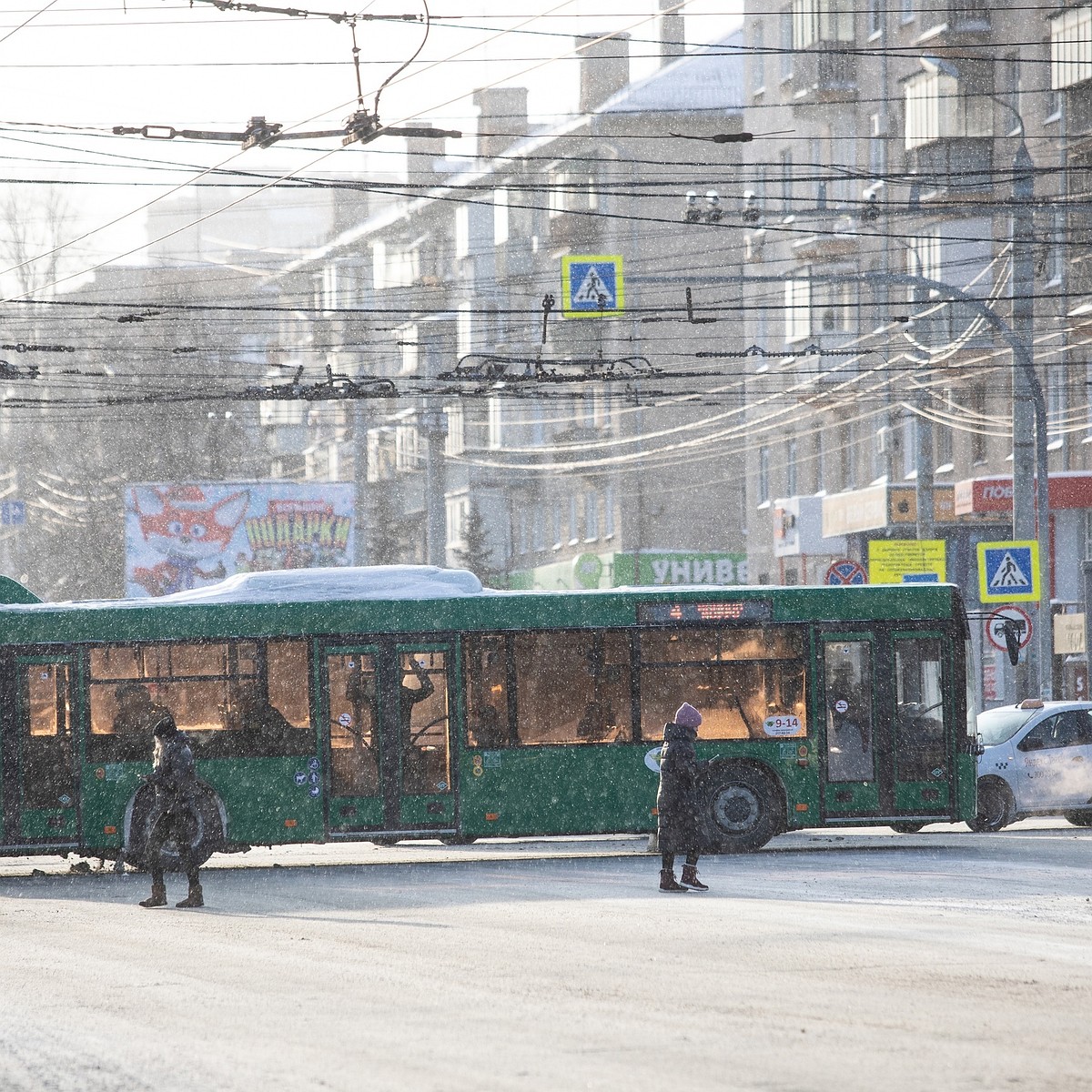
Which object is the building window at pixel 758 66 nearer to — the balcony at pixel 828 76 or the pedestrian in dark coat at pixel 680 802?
the balcony at pixel 828 76

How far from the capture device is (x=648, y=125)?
64250 mm

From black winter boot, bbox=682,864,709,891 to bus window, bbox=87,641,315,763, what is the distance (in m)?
5.07

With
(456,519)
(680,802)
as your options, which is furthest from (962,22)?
(456,519)

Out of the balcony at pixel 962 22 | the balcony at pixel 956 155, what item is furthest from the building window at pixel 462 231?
the balcony at pixel 956 155

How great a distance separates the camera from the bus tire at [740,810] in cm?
2083

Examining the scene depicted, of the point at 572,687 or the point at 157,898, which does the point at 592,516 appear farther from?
the point at 157,898

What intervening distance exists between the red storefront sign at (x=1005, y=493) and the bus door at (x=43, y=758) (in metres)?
24.7

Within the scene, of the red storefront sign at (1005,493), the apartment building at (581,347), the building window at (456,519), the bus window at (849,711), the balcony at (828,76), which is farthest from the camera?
the building window at (456,519)

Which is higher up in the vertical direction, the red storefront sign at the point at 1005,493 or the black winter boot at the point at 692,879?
the red storefront sign at the point at 1005,493

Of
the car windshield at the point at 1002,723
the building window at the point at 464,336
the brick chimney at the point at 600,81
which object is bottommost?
the car windshield at the point at 1002,723

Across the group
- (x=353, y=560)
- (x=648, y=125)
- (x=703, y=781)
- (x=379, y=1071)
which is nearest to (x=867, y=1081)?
(x=379, y=1071)

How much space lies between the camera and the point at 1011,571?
28.2 metres

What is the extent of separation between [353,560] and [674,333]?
12229 mm

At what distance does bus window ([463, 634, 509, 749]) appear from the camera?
2088 centimetres
